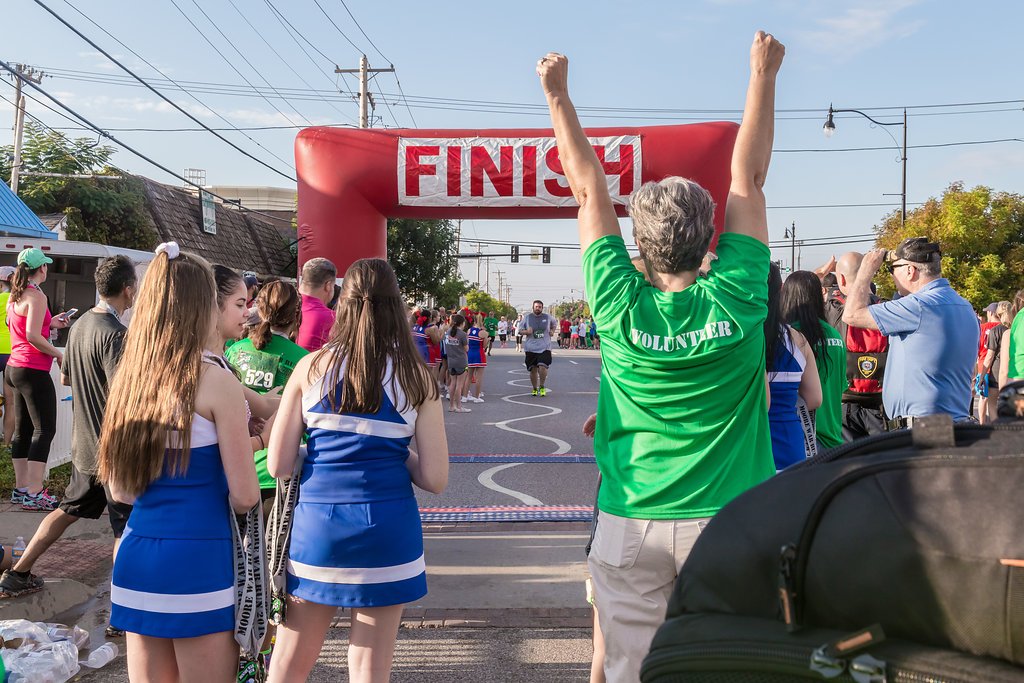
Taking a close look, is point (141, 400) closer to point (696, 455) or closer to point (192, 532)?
point (192, 532)

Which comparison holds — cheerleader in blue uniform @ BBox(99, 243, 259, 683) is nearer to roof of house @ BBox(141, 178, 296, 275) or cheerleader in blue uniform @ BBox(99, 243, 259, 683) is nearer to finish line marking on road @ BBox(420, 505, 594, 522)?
finish line marking on road @ BBox(420, 505, 594, 522)

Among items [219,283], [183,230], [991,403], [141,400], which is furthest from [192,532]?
[183,230]

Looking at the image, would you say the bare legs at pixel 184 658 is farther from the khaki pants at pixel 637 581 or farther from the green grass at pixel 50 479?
the green grass at pixel 50 479

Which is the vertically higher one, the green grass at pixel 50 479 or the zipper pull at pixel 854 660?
the zipper pull at pixel 854 660

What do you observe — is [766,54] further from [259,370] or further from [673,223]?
[259,370]

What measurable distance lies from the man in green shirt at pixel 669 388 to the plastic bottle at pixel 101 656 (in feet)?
8.76

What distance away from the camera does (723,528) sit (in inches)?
45.9

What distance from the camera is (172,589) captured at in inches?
99.1

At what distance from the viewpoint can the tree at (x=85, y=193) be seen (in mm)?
23781

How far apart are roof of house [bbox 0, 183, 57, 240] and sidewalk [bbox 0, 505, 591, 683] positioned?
344 inches

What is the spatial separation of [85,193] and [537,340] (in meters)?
14.5

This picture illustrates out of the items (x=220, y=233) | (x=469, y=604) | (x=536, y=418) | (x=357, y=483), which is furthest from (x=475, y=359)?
(x=220, y=233)

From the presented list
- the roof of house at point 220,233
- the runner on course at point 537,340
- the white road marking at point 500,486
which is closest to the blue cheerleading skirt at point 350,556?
the white road marking at point 500,486

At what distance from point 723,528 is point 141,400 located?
6.67 feet
